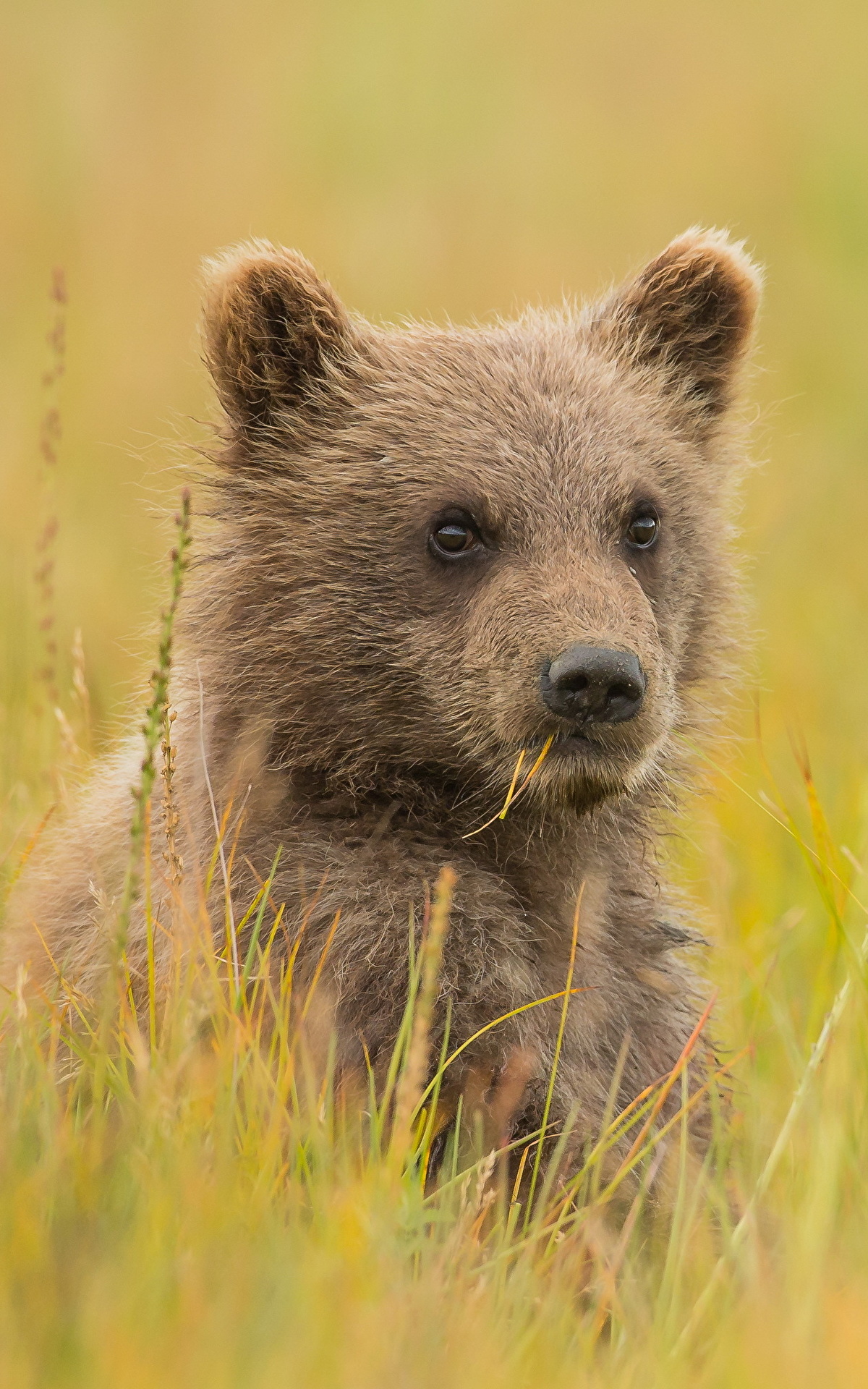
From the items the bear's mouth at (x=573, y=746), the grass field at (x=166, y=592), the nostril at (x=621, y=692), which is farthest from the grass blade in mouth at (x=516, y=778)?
the grass field at (x=166, y=592)

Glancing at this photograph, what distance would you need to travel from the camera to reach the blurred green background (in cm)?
1161

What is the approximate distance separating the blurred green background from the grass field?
0.04m

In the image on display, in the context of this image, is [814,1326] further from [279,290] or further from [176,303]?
[176,303]

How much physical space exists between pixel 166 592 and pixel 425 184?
1125 cm

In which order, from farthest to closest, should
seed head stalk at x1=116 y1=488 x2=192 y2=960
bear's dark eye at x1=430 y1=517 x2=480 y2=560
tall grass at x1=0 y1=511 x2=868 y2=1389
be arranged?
bear's dark eye at x1=430 y1=517 x2=480 y2=560, seed head stalk at x1=116 y1=488 x2=192 y2=960, tall grass at x1=0 y1=511 x2=868 y2=1389

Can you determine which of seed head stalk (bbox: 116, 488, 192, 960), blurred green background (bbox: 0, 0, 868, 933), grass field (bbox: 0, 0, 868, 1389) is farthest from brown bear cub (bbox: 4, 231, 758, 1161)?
blurred green background (bbox: 0, 0, 868, 933)

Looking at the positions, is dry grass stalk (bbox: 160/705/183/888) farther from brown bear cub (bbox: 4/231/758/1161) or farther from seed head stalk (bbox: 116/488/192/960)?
seed head stalk (bbox: 116/488/192/960)

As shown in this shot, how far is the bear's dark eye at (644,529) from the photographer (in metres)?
4.64

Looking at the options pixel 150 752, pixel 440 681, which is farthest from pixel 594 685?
pixel 150 752

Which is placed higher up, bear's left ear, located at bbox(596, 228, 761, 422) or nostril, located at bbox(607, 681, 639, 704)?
bear's left ear, located at bbox(596, 228, 761, 422)

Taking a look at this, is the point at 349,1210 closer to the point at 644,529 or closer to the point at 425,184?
the point at 644,529

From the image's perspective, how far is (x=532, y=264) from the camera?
1388 centimetres

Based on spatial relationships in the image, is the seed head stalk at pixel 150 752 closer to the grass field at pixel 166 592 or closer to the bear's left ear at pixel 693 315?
the grass field at pixel 166 592

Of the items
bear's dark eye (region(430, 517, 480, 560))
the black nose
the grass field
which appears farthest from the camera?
bear's dark eye (region(430, 517, 480, 560))
